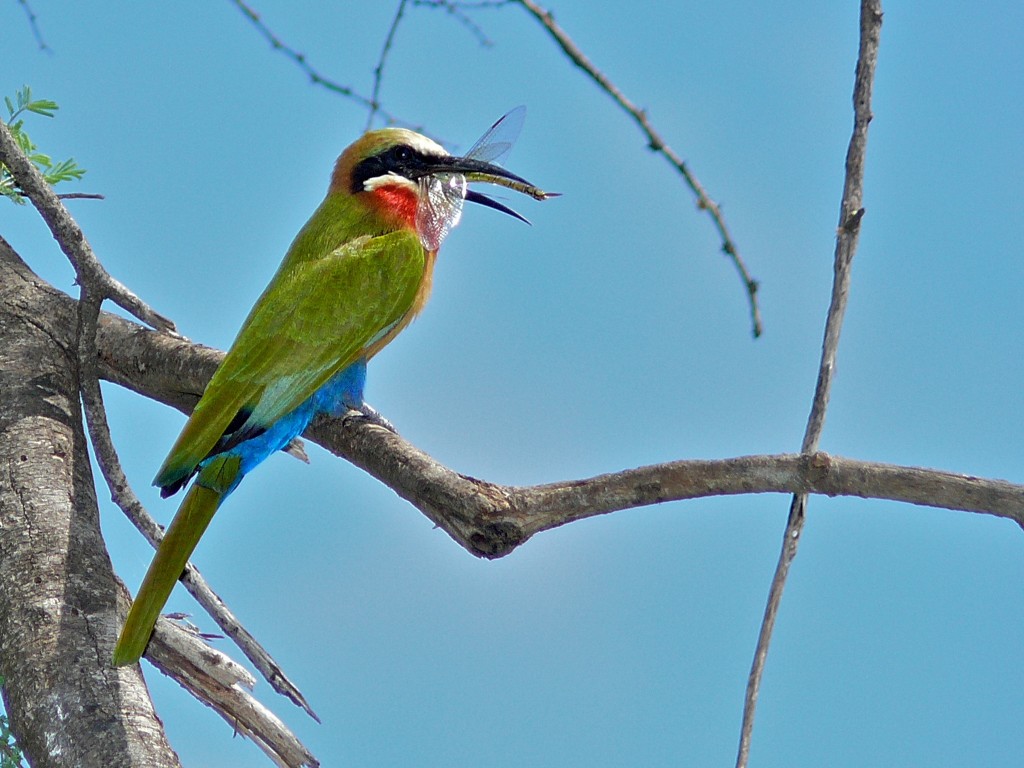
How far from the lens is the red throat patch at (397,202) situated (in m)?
4.16

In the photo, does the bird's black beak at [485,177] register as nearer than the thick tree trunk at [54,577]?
No

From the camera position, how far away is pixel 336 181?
4461mm

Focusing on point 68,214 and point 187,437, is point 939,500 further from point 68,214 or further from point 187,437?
point 68,214

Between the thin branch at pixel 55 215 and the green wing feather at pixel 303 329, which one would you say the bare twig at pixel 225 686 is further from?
the thin branch at pixel 55 215

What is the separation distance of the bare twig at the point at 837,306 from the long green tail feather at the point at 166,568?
4.79ft

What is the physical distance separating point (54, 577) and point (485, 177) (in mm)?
2166

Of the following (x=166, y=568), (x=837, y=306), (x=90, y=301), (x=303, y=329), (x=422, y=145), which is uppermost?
(x=422, y=145)

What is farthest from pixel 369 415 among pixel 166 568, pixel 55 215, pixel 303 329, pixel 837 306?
pixel 837 306

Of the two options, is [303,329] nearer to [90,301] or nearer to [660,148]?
[90,301]

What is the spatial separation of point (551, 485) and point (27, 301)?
2.13 m

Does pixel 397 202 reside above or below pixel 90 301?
above

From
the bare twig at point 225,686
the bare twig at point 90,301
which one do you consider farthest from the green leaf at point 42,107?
the bare twig at point 225,686

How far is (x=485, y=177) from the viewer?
425 cm

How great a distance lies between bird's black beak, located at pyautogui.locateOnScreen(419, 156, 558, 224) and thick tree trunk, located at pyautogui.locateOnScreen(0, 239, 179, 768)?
150cm
